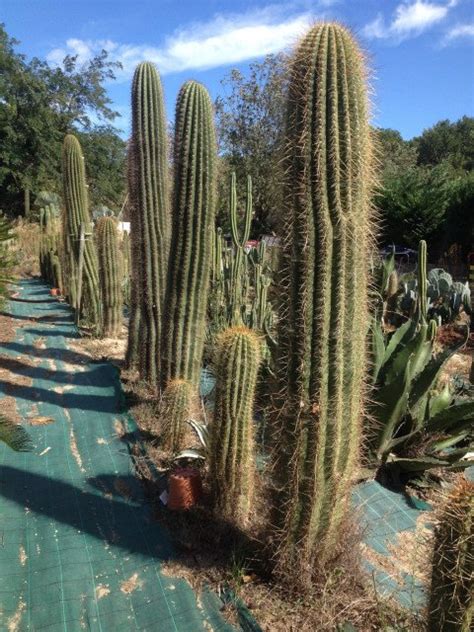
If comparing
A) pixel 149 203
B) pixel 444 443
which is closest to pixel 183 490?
pixel 444 443

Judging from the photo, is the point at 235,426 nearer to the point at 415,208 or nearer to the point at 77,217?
the point at 77,217

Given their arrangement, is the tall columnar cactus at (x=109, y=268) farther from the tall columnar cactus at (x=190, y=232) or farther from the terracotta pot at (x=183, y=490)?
the terracotta pot at (x=183, y=490)

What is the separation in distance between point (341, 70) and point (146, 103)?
399cm

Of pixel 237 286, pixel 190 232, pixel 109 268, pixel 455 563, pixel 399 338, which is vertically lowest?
pixel 455 563

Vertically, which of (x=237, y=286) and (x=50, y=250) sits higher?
(x=50, y=250)

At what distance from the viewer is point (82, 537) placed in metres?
3.46

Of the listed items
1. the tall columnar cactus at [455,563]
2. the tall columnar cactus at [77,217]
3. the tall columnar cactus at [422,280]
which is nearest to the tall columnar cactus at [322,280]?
the tall columnar cactus at [455,563]

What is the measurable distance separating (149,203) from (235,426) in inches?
138

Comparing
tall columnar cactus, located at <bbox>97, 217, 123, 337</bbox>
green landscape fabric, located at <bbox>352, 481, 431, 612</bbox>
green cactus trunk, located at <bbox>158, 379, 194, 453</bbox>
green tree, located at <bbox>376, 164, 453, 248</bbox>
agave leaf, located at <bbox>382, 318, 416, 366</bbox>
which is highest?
green tree, located at <bbox>376, 164, 453, 248</bbox>

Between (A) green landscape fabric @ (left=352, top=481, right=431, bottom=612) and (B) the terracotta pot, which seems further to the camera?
(B) the terracotta pot

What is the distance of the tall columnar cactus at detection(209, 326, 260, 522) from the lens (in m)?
3.46

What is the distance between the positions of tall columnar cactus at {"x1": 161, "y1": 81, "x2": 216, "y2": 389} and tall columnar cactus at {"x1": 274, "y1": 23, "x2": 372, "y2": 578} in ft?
7.66

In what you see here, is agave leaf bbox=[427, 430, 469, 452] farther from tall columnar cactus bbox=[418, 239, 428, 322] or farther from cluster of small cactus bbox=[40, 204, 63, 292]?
cluster of small cactus bbox=[40, 204, 63, 292]

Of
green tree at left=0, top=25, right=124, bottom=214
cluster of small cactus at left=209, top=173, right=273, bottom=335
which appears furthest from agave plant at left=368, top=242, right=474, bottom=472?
green tree at left=0, top=25, right=124, bottom=214
